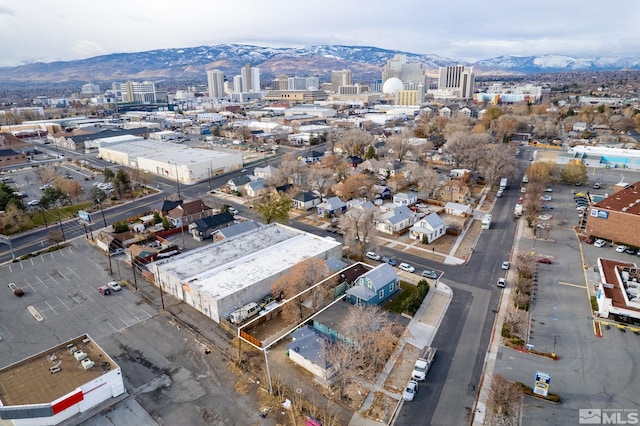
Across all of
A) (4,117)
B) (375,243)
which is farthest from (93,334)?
(4,117)

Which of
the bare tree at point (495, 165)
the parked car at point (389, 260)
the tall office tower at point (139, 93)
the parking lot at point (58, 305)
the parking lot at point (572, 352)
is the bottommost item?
the parking lot at point (58, 305)

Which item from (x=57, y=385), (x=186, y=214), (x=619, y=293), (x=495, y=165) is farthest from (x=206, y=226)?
(x=495, y=165)

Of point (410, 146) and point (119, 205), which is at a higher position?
point (410, 146)

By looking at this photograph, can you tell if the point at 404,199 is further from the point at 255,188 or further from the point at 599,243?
the point at 255,188

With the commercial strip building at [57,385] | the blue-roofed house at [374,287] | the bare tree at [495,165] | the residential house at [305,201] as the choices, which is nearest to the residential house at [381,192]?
the residential house at [305,201]

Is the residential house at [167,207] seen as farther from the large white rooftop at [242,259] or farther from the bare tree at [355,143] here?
the bare tree at [355,143]

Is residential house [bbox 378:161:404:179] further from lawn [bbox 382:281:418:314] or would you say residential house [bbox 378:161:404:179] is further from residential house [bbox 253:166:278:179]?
lawn [bbox 382:281:418:314]

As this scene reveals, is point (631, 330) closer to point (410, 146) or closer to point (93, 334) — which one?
point (93, 334)
